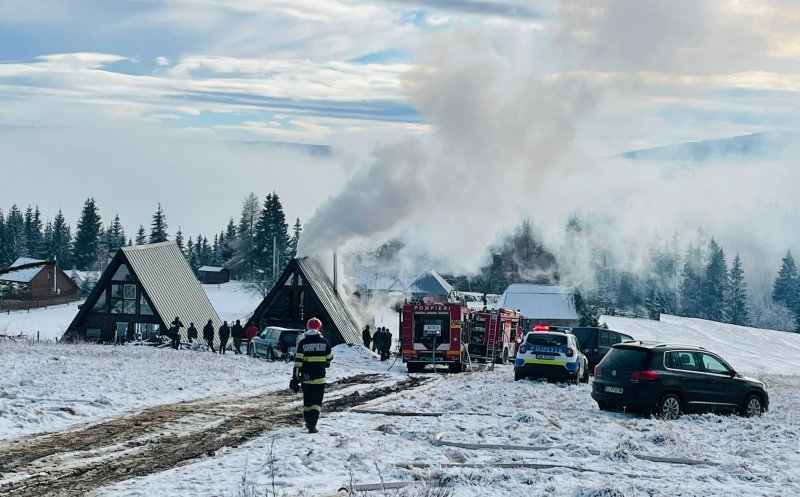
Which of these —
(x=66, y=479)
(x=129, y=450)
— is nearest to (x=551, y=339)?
(x=129, y=450)

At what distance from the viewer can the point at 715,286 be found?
467 feet

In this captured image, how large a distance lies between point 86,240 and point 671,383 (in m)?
131

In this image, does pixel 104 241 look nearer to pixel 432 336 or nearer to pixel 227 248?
pixel 227 248

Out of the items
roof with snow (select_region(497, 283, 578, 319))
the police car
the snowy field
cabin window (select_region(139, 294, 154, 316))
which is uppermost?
roof with snow (select_region(497, 283, 578, 319))

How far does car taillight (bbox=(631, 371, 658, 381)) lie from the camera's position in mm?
19781

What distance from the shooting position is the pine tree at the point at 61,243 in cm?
14400

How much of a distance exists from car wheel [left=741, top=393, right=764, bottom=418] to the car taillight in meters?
2.69

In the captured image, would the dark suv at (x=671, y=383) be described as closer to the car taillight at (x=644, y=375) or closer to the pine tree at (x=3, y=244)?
the car taillight at (x=644, y=375)

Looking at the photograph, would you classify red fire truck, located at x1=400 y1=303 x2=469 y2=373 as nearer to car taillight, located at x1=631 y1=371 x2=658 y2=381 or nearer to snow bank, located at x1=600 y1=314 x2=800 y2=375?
car taillight, located at x1=631 y1=371 x2=658 y2=381

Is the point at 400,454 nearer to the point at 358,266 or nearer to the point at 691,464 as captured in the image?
the point at 691,464

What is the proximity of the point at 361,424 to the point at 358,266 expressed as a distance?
3937cm

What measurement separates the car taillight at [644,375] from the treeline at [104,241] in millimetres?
97084

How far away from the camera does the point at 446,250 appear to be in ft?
268

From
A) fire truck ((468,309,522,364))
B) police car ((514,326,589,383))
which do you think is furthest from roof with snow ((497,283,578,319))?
police car ((514,326,589,383))
